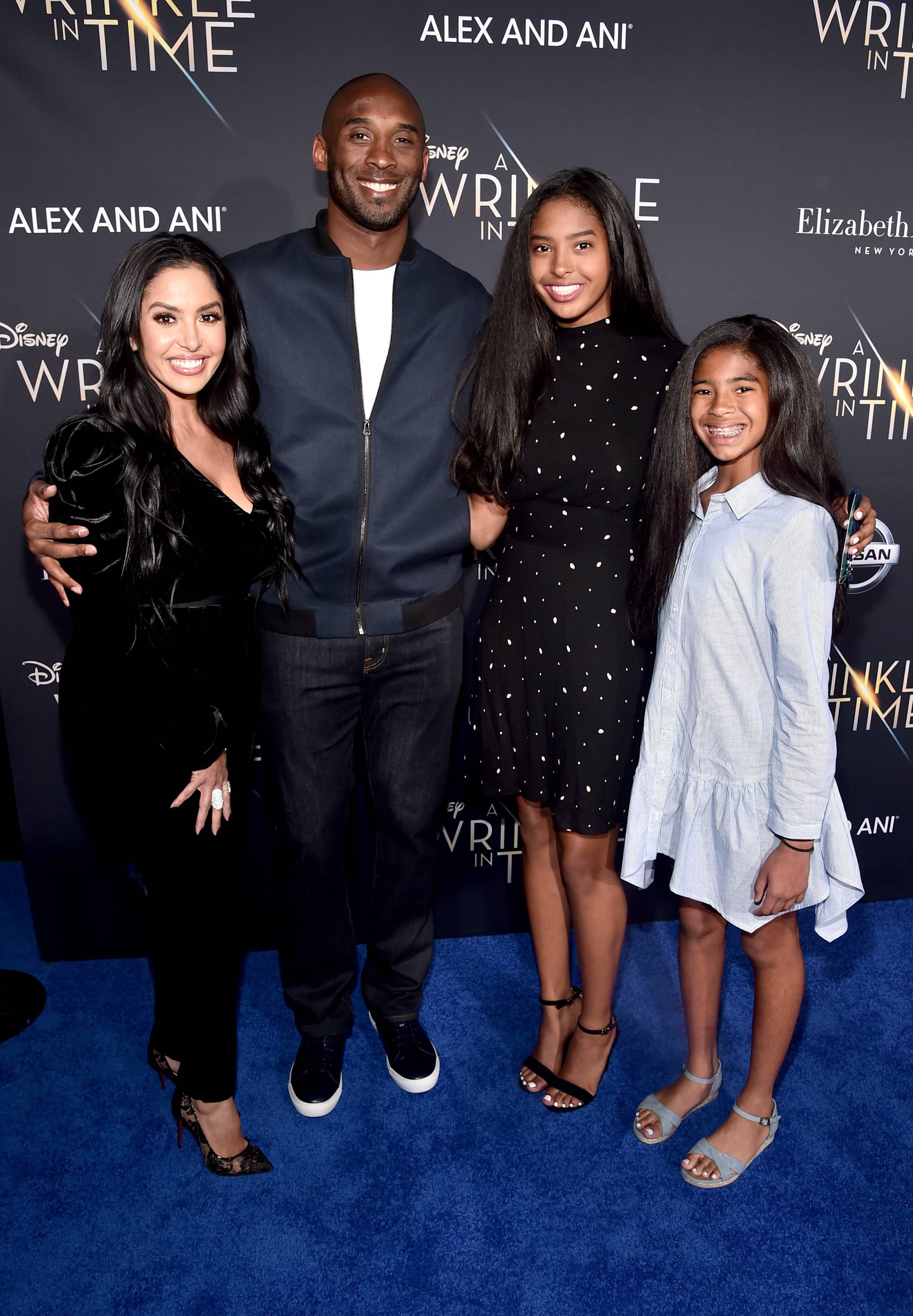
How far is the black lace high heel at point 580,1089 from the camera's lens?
2.29 m

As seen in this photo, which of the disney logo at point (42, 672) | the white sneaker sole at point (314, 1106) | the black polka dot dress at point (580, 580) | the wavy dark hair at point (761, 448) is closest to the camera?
the wavy dark hair at point (761, 448)

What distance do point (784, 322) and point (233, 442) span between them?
1635 millimetres

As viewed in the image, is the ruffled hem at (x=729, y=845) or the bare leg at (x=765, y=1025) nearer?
the ruffled hem at (x=729, y=845)

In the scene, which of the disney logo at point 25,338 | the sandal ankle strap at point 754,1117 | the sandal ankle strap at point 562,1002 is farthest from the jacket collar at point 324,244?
the sandal ankle strap at point 754,1117

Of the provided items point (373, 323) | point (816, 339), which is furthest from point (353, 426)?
point (816, 339)

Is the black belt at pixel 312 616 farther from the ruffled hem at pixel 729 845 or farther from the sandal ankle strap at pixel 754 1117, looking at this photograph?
the sandal ankle strap at pixel 754 1117

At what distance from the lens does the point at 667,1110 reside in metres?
2.22

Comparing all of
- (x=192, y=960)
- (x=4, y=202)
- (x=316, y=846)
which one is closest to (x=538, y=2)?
(x=4, y=202)

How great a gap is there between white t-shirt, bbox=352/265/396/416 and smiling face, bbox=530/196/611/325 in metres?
0.34

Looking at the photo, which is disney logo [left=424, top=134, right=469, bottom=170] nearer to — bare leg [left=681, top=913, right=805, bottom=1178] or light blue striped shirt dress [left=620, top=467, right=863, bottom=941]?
light blue striped shirt dress [left=620, top=467, right=863, bottom=941]

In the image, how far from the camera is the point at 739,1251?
193 centimetres

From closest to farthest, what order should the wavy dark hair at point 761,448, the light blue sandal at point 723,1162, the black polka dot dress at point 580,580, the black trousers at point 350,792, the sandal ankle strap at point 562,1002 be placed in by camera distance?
1. the wavy dark hair at point 761,448
2. the black polka dot dress at point 580,580
3. the light blue sandal at point 723,1162
4. the black trousers at point 350,792
5. the sandal ankle strap at point 562,1002

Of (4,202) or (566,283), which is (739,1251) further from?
(4,202)

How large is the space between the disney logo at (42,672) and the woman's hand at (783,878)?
195 cm
